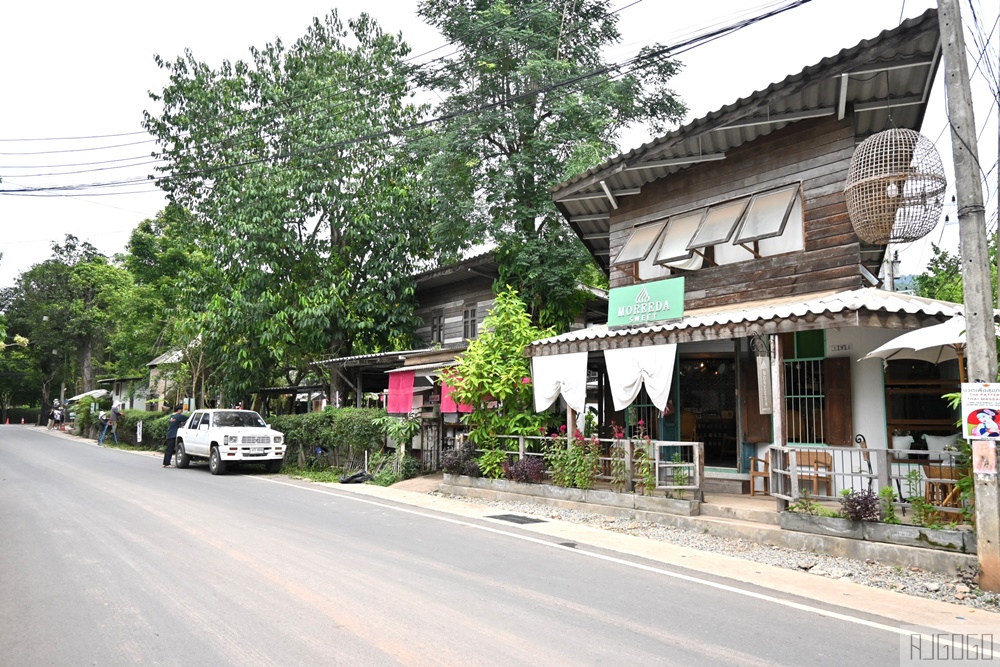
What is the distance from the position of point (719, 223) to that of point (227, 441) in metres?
14.4

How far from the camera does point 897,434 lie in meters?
10.7

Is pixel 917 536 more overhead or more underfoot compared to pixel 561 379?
more underfoot

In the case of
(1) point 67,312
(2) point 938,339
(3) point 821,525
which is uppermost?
(1) point 67,312

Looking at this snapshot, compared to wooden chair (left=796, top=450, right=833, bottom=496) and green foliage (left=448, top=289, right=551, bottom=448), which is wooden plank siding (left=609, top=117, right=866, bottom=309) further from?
green foliage (left=448, top=289, right=551, bottom=448)

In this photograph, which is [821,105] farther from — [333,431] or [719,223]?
[333,431]

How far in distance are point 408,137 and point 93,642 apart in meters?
21.7

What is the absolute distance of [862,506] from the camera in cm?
863

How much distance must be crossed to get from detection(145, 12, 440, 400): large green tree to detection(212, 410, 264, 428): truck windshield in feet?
9.63

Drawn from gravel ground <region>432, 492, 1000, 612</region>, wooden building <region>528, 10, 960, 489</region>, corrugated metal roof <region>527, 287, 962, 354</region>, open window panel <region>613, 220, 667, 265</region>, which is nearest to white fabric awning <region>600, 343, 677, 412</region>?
wooden building <region>528, 10, 960, 489</region>

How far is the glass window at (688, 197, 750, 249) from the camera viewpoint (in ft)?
41.6

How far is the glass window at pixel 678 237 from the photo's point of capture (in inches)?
528

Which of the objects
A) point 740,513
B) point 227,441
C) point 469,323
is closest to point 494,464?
point 740,513

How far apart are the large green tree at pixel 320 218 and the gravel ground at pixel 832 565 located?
14100 mm

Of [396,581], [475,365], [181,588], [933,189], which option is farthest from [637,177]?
[181,588]
